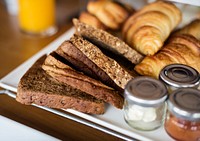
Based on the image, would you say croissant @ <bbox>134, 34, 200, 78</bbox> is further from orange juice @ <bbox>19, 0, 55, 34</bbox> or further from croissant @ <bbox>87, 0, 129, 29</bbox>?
orange juice @ <bbox>19, 0, 55, 34</bbox>

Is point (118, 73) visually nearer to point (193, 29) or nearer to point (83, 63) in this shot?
point (83, 63)

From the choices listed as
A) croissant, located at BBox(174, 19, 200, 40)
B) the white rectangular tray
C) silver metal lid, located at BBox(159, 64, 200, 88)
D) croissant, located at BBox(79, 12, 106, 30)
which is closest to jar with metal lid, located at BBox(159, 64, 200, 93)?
silver metal lid, located at BBox(159, 64, 200, 88)

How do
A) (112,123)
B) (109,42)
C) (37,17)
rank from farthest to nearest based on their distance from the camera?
(37,17)
(109,42)
(112,123)

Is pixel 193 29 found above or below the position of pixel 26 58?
above

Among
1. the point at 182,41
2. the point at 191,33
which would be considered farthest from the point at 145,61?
the point at 191,33

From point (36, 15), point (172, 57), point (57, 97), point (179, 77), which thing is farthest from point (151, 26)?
point (36, 15)

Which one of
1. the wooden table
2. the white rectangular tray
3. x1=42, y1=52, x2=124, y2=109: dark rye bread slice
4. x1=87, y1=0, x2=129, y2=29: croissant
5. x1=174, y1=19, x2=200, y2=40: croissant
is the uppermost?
x1=174, y1=19, x2=200, y2=40: croissant
